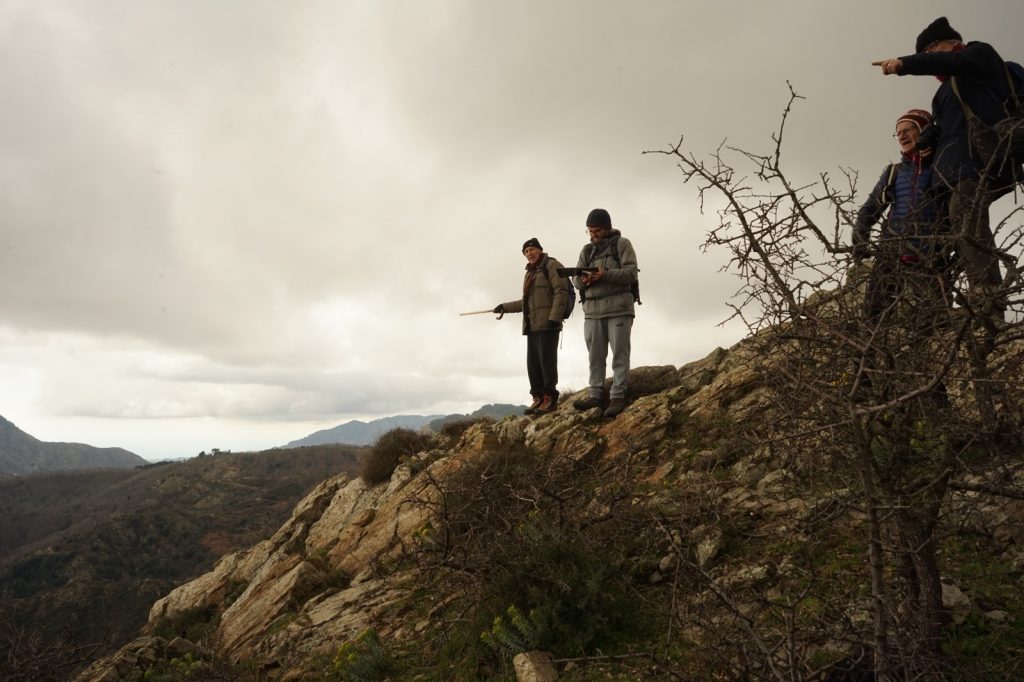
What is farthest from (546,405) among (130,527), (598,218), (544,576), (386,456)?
(130,527)

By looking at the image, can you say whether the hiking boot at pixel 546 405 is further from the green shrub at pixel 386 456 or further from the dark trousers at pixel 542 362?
the green shrub at pixel 386 456

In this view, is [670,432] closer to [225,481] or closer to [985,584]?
[985,584]

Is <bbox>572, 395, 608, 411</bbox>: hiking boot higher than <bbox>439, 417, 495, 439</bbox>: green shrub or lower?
higher

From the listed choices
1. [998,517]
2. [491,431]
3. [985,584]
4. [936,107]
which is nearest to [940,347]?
[985,584]

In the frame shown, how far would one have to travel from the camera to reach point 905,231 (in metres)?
2.32

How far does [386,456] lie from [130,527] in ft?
247

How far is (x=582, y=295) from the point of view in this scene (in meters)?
8.17

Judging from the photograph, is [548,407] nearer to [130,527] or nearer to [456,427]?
[456,427]

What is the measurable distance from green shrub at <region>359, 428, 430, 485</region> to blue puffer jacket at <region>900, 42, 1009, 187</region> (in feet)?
32.2

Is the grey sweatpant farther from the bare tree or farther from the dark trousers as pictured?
the bare tree

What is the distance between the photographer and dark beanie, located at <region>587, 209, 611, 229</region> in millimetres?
8219

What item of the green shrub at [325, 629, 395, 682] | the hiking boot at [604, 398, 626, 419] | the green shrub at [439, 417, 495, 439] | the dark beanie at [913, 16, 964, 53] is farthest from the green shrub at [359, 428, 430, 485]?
the dark beanie at [913, 16, 964, 53]

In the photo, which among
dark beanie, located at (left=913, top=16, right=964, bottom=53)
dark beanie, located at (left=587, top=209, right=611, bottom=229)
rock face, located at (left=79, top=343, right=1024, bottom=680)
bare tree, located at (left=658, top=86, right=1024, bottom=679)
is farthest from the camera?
dark beanie, located at (left=587, top=209, right=611, bottom=229)

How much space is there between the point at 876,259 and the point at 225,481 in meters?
118
